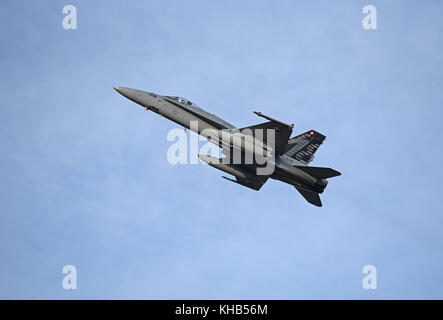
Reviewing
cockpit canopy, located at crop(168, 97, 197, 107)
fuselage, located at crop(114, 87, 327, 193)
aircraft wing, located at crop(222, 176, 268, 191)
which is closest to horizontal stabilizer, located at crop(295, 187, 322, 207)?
fuselage, located at crop(114, 87, 327, 193)

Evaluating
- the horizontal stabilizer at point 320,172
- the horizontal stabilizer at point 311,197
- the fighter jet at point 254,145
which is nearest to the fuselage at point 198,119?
the fighter jet at point 254,145

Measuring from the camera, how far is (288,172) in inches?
1314

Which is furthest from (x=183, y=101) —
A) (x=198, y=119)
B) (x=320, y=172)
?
(x=320, y=172)

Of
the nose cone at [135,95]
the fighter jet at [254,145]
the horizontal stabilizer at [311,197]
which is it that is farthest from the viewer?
the nose cone at [135,95]

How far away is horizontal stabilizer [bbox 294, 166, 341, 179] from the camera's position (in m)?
32.6

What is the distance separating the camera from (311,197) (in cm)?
3512

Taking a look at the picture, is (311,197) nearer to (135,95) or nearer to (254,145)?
(254,145)

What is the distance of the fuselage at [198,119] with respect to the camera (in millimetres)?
33500

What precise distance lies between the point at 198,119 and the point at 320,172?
8.24 meters

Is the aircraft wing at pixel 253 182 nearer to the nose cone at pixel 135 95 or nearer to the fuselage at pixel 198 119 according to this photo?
the fuselage at pixel 198 119

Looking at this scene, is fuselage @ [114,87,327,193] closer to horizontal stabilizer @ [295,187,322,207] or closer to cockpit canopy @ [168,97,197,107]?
cockpit canopy @ [168,97,197,107]

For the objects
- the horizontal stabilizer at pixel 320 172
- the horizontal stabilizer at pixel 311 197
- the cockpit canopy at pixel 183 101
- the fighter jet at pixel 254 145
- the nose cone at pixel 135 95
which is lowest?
the horizontal stabilizer at pixel 311 197
